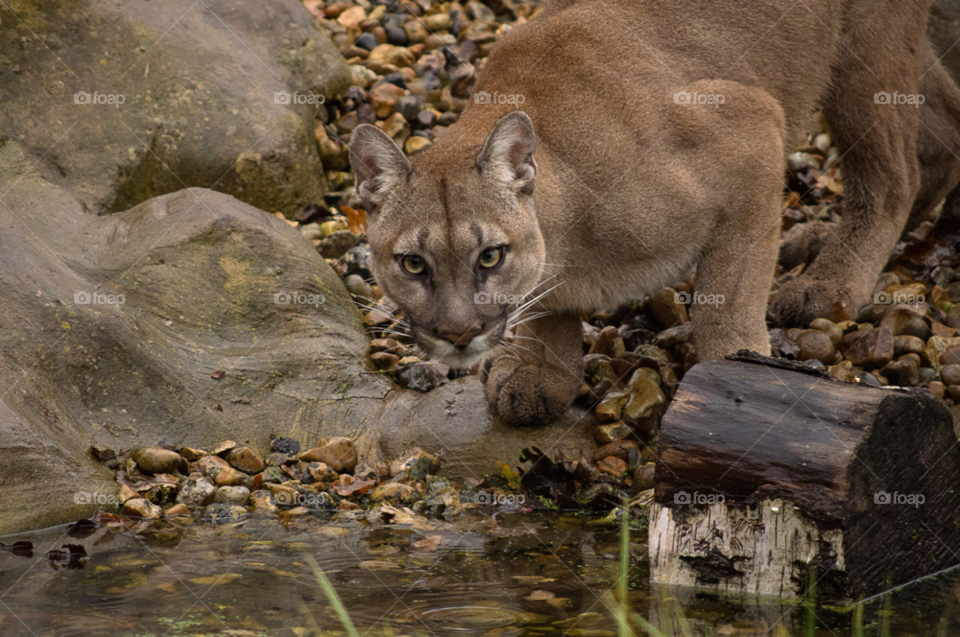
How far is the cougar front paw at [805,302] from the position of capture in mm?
6168

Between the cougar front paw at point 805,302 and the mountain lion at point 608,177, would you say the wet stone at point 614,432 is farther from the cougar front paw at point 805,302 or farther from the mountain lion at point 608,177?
the cougar front paw at point 805,302

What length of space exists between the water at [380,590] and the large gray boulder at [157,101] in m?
2.98

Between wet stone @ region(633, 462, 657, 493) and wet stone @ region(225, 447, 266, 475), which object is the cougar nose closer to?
wet stone @ region(633, 462, 657, 493)

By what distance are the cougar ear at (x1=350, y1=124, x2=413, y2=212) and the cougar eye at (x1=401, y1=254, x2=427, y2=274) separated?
1.24ft

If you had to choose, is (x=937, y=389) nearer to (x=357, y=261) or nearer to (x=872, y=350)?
(x=872, y=350)

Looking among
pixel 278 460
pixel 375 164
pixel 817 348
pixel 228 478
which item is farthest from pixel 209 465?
pixel 817 348

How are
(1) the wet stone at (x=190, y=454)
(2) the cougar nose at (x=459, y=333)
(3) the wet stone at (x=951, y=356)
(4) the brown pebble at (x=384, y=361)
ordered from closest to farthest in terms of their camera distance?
(2) the cougar nose at (x=459, y=333) < (1) the wet stone at (x=190, y=454) < (3) the wet stone at (x=951, y=356) < (4) the brown pebble at (x=384, y=361)

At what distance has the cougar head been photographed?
14.9ft

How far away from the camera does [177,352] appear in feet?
17.6

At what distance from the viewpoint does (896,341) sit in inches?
225

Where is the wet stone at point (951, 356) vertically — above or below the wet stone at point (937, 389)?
above

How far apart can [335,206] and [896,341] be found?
4046mm

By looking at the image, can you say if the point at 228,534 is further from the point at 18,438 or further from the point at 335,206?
the point at 335,206

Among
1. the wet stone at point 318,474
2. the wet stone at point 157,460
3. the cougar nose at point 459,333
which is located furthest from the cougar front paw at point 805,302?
the wet stone at point 157,460
